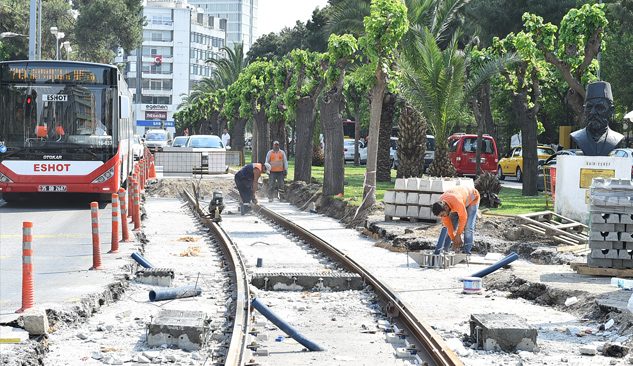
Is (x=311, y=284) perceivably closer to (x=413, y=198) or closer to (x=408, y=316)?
(x=408, y=316)

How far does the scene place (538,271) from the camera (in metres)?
Answer: 11.5

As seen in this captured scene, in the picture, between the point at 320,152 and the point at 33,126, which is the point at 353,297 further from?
the point at 320,152

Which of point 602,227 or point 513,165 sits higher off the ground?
point 513,165

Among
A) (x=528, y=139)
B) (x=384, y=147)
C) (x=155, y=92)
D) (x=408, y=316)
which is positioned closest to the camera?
(x=408, y=316)

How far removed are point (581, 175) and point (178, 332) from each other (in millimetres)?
12084

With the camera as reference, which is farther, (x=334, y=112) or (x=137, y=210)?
(x=334, y=112)

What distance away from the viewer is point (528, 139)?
83.8 feet

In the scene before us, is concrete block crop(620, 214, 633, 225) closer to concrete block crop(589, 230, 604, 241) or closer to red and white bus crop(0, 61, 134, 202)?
concrete block crop(589, 230, 604, 241)

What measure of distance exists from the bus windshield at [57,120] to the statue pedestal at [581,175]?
1062cm

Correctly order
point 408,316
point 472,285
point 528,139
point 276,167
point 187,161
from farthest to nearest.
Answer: point 187,161, point 276,167, point 528,139, point 472,285, point 408,316

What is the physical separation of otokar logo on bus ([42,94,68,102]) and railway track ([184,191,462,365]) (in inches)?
190

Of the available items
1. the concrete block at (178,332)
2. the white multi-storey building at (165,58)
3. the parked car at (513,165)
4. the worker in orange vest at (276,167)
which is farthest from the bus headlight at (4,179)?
the white multi-storey building at (165,58)

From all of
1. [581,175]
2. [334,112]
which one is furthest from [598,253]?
[334,112]

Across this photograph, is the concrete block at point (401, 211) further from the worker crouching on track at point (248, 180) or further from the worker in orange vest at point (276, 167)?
the worker in orange vest at point (276, 167)
